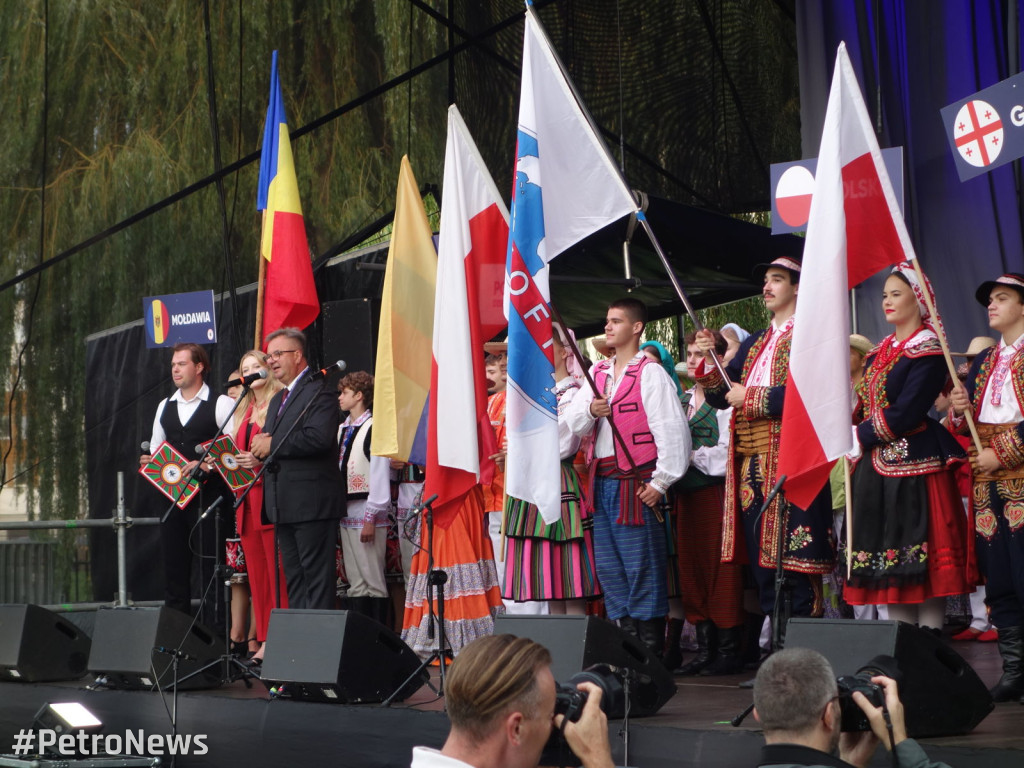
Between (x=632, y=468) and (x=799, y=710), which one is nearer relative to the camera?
(x=799, y=710)

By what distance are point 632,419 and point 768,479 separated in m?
0.73

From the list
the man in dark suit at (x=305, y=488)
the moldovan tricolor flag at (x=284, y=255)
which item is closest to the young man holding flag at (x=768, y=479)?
the man in dark suit at (x=305, y=488)

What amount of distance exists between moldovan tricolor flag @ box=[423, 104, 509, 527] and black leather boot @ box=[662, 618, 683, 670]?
115cm

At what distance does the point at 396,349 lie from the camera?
6984 millimetres

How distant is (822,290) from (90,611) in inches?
222

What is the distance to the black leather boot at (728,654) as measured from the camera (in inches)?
252

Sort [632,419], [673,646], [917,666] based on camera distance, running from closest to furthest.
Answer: [917,666], [632,419], [673,646]

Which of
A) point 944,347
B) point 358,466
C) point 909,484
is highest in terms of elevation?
point 944,347

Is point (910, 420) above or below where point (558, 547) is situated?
above

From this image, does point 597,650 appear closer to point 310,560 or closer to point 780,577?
point 780,577

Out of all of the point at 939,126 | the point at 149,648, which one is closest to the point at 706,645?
the point at 149,648

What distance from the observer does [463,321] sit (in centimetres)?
642

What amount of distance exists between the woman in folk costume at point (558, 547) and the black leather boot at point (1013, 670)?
6.49 feet

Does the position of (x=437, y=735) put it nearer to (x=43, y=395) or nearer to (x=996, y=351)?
(x=996, y=351)
